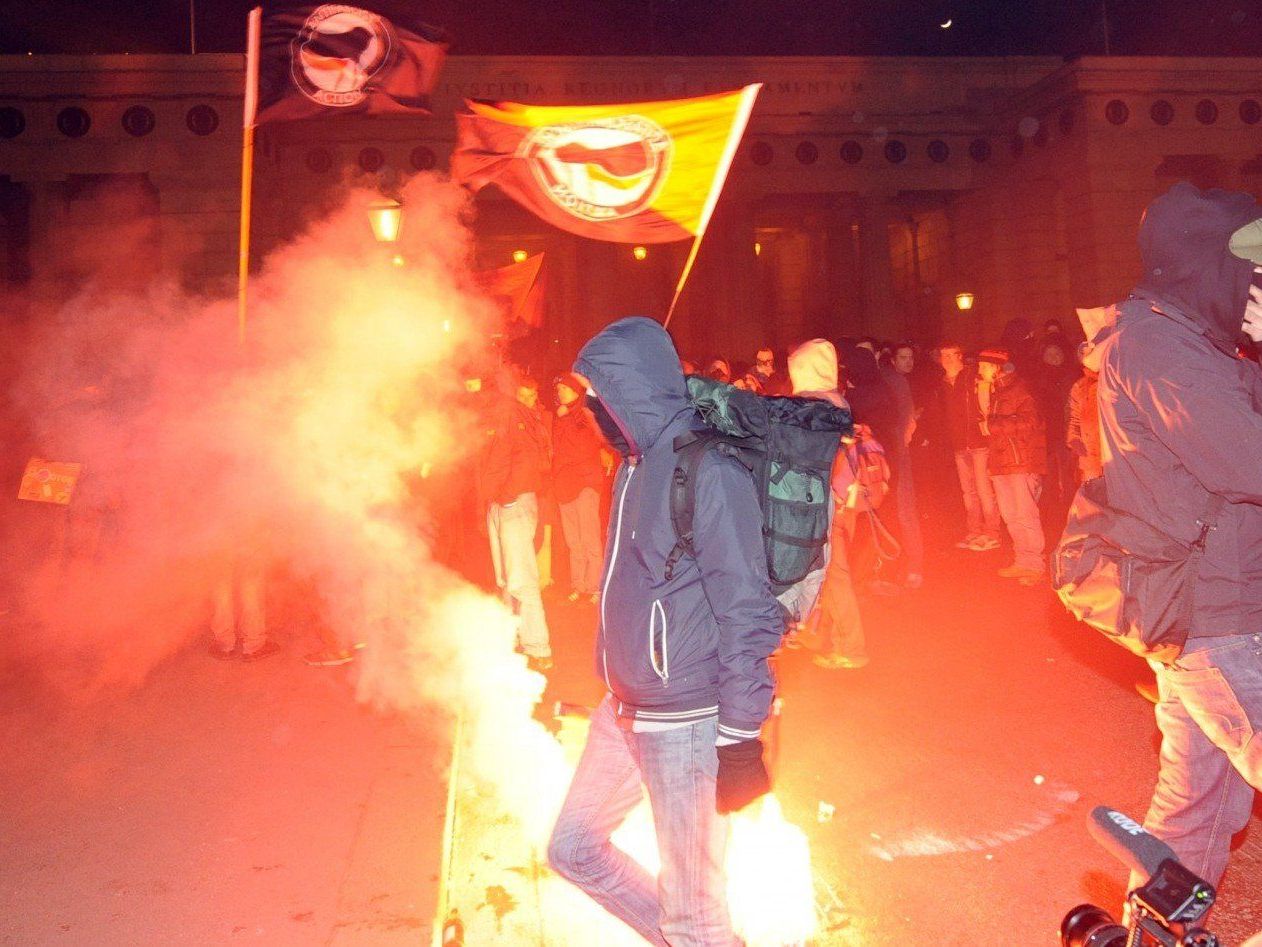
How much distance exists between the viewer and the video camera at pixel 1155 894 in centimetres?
180

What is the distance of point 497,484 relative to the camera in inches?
278

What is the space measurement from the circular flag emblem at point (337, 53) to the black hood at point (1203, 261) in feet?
16.3

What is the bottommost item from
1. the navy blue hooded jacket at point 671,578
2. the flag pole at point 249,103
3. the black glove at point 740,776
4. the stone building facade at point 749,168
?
the black glove at point 740,776

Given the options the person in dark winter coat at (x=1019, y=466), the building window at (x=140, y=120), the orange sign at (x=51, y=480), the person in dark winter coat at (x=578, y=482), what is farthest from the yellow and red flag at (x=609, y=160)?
the building window at (x=140, y=120)

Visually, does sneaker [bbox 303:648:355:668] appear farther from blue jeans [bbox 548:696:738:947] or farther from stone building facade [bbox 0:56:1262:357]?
stone building facade [bbox 0:56:1262:357]

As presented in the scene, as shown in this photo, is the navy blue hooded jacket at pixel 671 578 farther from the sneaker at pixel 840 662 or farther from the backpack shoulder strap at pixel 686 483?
the sneaker at pixel 840 662

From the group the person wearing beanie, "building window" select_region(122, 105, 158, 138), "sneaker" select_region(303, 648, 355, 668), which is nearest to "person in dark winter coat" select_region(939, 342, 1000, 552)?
the person wearing beanie

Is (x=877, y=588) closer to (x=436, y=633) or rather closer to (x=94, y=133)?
(x=436, y=633)

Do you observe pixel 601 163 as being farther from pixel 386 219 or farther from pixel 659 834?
pixel 659 834

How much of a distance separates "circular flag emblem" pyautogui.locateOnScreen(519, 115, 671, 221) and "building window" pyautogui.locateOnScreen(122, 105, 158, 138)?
16.9 metres

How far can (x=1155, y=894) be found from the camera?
183cm

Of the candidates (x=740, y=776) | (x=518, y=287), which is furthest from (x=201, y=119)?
(x=740, y=776)

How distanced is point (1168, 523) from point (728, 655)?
1109mm

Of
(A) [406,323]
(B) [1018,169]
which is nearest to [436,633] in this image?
(A) [406,323]
